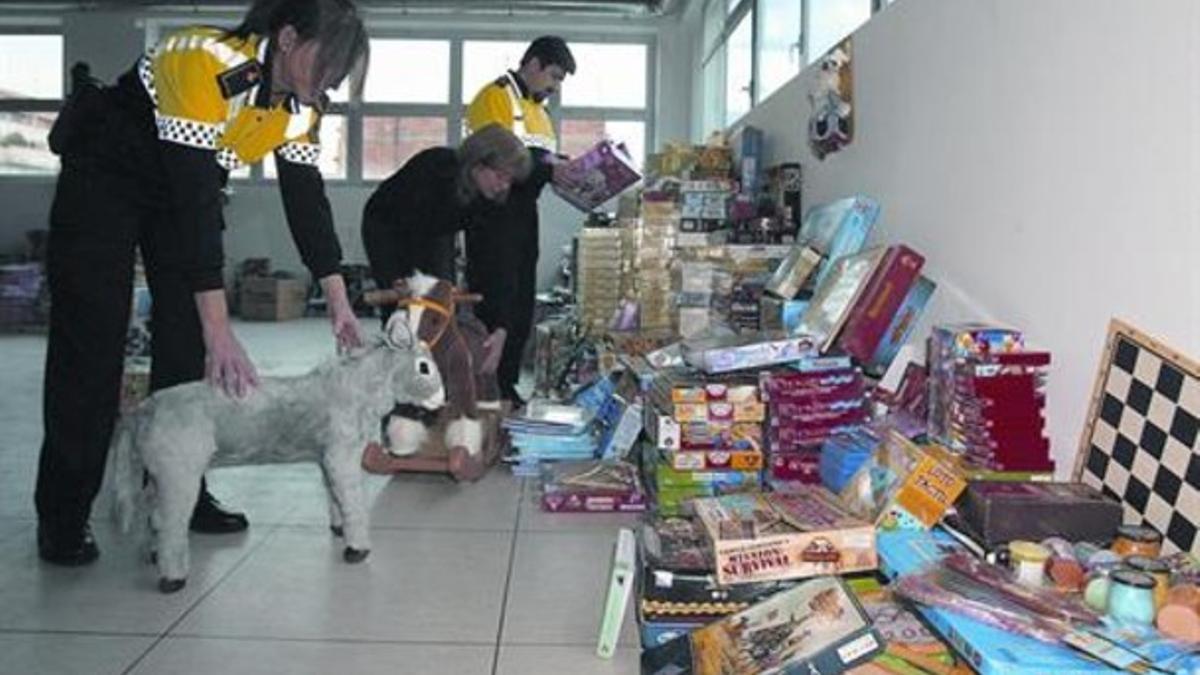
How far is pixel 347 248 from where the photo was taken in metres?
9.27

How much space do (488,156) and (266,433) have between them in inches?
51.1

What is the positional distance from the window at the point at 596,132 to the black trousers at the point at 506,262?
5822 millimetres

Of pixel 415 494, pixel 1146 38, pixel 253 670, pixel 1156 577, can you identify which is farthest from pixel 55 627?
pixel 1146 38

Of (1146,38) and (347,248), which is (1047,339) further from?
(347,248)

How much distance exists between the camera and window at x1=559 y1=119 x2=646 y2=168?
9180mm

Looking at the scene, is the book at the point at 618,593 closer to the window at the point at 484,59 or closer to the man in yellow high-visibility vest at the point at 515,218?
the man in yellow high-visibility vest at the point at 515,218

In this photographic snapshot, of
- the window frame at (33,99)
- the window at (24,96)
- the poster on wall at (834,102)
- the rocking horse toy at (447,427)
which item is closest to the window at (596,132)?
the window frame at (33,99)

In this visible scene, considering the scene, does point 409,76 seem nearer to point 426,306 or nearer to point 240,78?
point 426,306

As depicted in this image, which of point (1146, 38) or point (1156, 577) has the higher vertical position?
point (1146, 38)

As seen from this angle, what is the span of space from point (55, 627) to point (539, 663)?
803 mm

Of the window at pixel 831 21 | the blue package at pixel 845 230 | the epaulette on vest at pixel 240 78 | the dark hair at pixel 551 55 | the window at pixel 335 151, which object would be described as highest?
the window at pixel 335 151

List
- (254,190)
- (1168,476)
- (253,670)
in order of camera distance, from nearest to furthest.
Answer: (1168,476)
(253,670)
(254,190)

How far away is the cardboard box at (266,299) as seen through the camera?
27.7 ft

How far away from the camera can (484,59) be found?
360 inches
